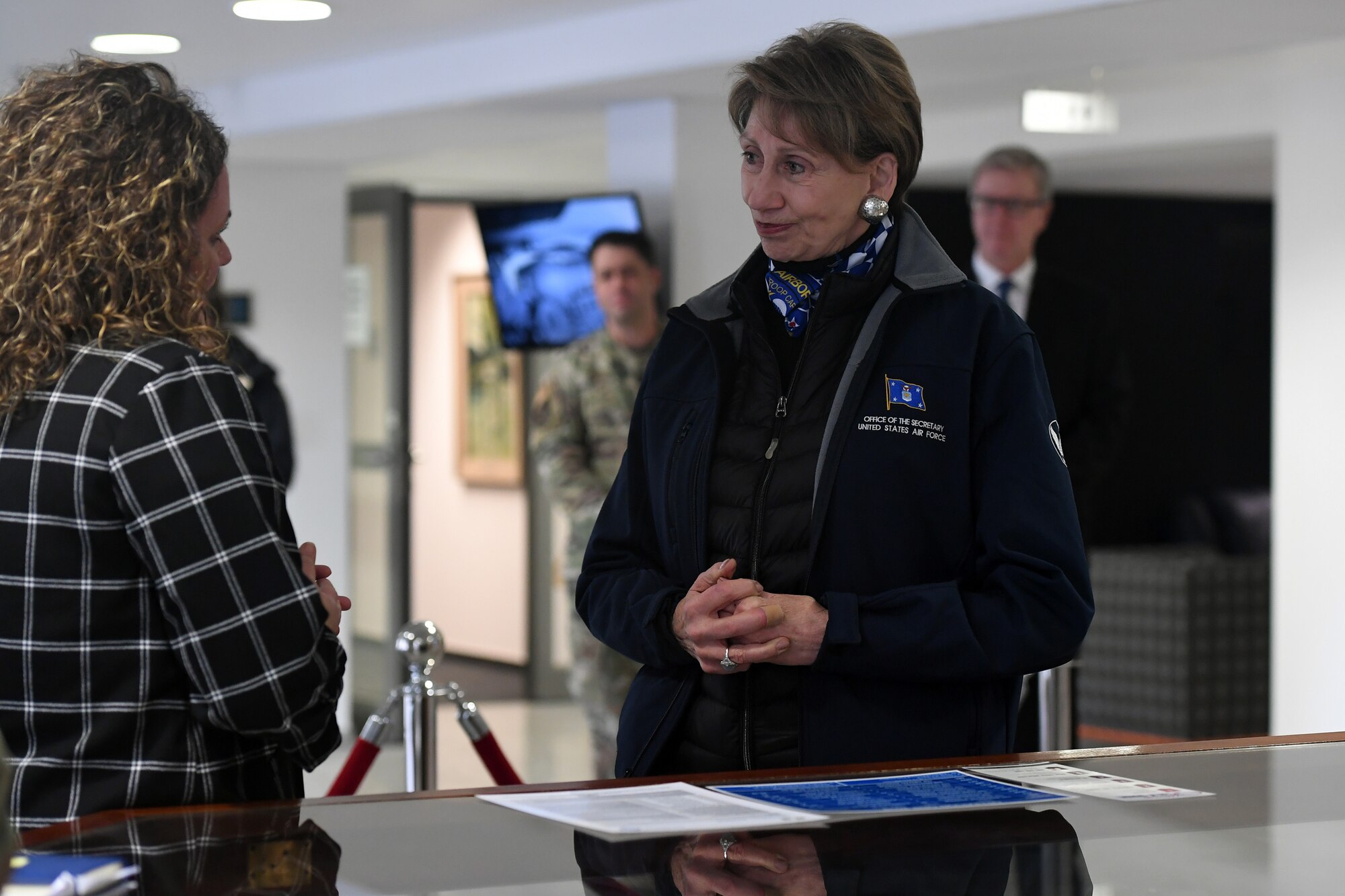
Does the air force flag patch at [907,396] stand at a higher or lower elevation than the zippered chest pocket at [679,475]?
higher

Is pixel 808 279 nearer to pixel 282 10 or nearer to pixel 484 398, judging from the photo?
pixel 282 10

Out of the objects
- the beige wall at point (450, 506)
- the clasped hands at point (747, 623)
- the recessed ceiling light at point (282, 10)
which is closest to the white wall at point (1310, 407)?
the recessed ceiling light at point (282, 10)

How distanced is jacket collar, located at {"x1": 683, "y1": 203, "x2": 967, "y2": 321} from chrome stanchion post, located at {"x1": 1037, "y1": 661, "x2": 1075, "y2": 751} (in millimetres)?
1996

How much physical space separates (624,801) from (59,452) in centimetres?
64

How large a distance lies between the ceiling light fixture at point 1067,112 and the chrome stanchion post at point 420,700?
137 inches

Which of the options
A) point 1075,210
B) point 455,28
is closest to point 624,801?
point 455,28

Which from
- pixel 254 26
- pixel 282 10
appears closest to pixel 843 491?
pixel 282 10

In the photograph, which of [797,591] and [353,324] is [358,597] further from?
[797,591]

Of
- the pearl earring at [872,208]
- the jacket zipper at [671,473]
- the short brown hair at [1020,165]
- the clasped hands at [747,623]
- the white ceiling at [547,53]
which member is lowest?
the clasped hands at [747,623]

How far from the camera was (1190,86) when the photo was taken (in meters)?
6.69

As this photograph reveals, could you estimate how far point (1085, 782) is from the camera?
172cm

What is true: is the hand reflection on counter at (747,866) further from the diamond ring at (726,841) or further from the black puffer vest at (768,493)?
the black puffer vest at (768,493)

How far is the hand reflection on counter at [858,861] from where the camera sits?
4.35 ft

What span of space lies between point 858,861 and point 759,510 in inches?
28.8
